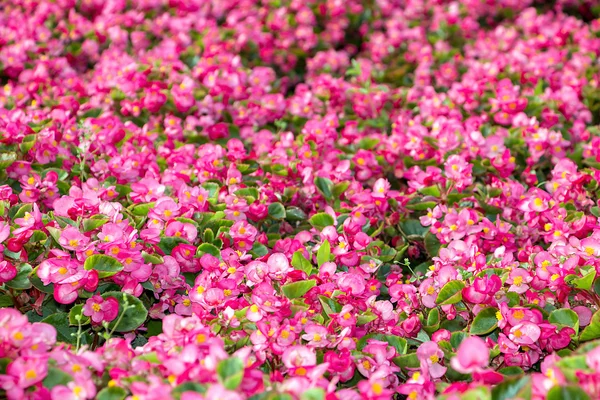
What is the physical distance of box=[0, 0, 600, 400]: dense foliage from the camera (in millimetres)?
1371

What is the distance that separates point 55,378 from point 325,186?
123cm

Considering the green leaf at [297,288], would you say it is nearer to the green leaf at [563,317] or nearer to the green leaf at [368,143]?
the green leaf at [563,317]

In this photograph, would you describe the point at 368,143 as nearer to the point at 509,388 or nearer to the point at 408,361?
the point at 408,361

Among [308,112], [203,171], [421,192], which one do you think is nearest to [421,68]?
[308,112]

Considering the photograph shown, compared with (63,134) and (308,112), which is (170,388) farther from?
(308,112)

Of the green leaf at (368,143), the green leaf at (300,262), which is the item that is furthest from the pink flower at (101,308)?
the green leaf at (368,143)

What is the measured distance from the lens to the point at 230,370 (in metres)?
1.20

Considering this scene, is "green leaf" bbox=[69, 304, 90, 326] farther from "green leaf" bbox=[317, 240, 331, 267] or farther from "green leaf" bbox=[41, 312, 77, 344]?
"green leaf" bbox=[317, 240, 331, 267]

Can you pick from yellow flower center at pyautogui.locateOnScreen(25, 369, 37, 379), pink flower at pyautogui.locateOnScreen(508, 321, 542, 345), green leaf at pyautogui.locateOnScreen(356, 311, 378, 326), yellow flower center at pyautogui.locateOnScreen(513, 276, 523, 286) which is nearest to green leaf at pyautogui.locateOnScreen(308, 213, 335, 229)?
green leaf at pyautogui.locateOnScreen(356, 311, 378, 326)

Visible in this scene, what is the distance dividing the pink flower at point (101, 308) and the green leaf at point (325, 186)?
35.2 inches

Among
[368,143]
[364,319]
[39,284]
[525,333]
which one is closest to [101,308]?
[39,284]

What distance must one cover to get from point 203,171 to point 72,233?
0.70 meters

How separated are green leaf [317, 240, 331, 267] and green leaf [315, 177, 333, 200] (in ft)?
1.46

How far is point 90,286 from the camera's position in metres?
1.61
